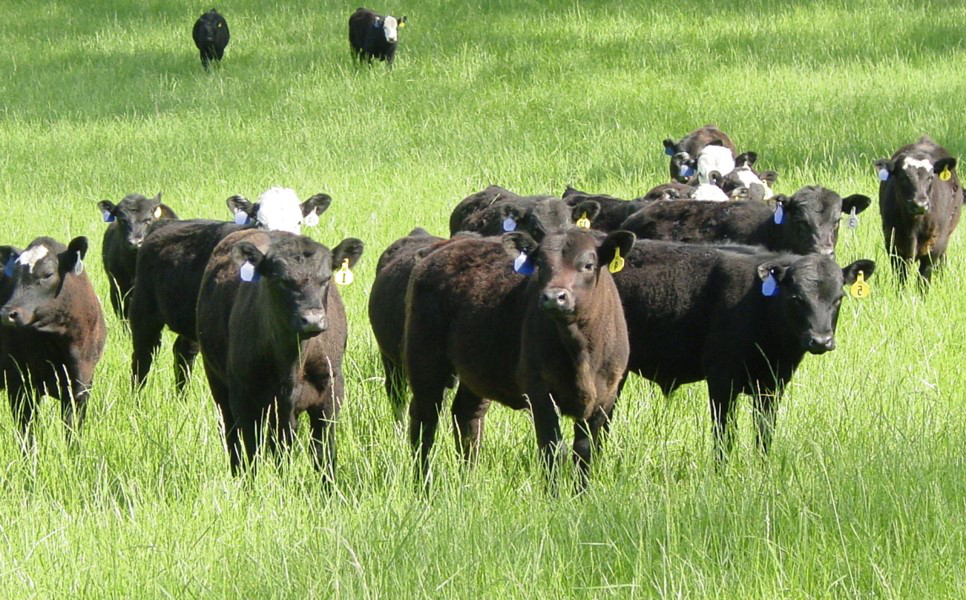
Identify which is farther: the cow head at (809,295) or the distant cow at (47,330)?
the distant cow at (47,330)

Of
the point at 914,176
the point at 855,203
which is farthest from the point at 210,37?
the point at 855,203

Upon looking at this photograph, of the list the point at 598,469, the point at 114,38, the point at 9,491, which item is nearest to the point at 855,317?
the point at 598,469

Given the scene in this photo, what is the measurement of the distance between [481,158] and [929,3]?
1165cm

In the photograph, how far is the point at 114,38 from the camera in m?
28.6

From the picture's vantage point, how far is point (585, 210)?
33.8 ft

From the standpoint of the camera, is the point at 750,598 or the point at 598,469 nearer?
the point at 750,598

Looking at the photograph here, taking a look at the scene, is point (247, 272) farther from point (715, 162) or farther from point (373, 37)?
point (373, 37)

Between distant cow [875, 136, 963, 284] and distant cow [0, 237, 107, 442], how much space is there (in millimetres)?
6601

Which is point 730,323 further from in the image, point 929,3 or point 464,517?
point 929,3

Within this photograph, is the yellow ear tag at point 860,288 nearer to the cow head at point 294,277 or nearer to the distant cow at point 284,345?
the distant cow at point 284,345

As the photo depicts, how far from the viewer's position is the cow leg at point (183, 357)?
9674mm

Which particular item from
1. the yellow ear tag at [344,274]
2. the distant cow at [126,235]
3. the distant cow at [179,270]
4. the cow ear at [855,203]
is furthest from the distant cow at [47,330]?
the cow ear at [855,203]

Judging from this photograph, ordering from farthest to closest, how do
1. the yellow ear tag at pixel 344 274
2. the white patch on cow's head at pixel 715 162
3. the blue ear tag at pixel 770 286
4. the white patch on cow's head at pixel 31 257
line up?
the white patch on cow's head at pixel 715 162, the white patch on cow's head at pixel 31 257, the yellow ear tag at pixel 344 274, the blue ear tag at pixel 770 286

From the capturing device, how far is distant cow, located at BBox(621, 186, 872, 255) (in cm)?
1002
